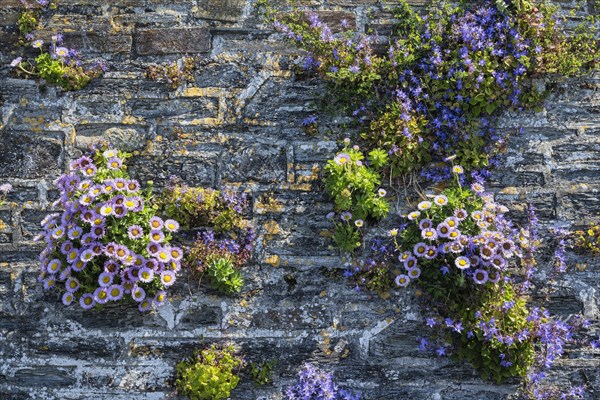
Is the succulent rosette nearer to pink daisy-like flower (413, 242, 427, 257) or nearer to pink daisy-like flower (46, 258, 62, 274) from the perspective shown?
pink daisy-like flower (46, 258, 62, 274)

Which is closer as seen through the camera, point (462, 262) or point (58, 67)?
point (462, 262)

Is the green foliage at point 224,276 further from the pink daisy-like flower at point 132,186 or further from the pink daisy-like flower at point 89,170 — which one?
the pink daisy-like flower at point 89,170

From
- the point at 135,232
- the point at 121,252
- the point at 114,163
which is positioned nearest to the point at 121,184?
the point at 114,163

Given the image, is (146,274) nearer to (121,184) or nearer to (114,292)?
(114,292)

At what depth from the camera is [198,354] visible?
4.18 metres

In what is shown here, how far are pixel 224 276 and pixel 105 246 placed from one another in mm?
717

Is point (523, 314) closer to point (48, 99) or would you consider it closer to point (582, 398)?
point (582, 398)

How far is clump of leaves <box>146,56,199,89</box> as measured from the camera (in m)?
4.45

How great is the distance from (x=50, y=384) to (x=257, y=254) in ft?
4.82

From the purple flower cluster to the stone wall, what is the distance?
2.9 inches

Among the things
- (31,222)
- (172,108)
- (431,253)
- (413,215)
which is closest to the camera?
(431,253)

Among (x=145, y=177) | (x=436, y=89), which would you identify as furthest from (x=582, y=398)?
(x=145, y=177)

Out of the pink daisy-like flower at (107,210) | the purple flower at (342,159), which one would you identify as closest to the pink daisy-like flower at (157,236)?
the pink daisy-like flower at (107,210)

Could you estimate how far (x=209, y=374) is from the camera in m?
4.07
